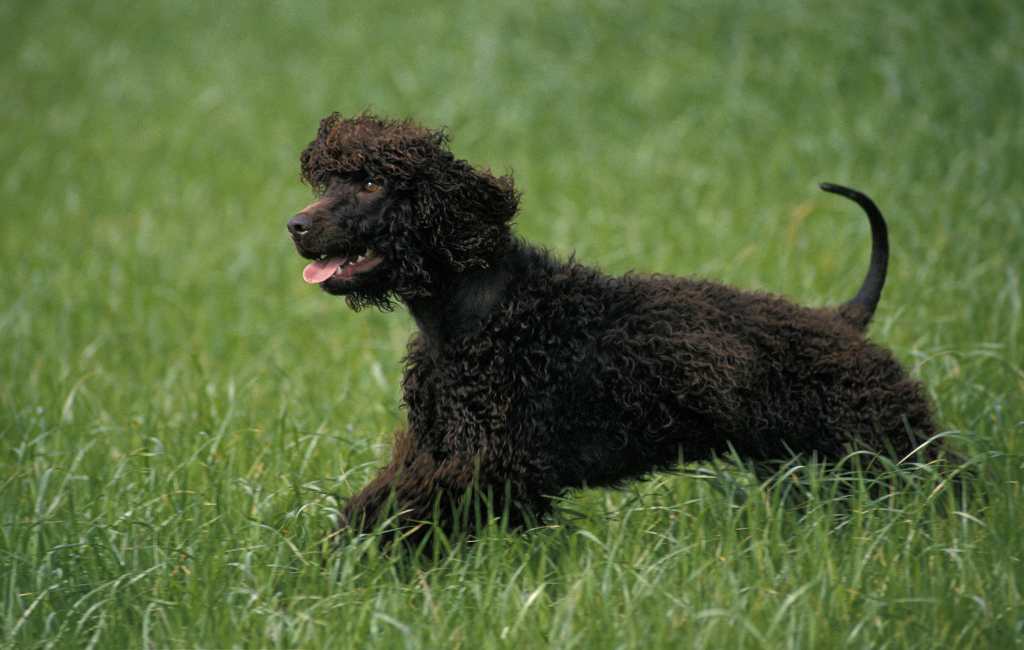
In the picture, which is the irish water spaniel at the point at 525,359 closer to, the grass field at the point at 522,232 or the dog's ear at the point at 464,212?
the dog's ear at the point at 464,212

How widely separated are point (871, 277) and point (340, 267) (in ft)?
6.88

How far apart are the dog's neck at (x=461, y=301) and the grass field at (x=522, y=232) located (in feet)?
2.20

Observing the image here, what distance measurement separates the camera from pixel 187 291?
729cm

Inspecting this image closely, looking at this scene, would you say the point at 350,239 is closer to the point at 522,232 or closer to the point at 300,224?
the point at 300,224

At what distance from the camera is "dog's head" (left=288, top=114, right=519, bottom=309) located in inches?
125

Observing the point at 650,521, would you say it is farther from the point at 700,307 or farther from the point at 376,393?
the point at 376,393

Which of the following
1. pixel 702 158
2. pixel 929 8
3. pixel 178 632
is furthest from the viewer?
pixel 929 8

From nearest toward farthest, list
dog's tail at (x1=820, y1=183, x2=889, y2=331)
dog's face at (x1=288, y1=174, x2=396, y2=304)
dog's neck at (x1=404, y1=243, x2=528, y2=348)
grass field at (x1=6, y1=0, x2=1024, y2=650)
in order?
grass field at (x1=6, y1=0, x2=1024, y2=650)
dog's face at (x1=288, y1=174, x2=396, y2=304)
dog's neck at (x1=404, y1=243, x2=528, y2=348)
dog's tail at (x1=820, y1=183, x2=889, y2=331)

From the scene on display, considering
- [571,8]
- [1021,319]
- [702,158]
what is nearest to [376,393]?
[1021,319]

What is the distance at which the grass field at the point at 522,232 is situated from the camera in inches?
119

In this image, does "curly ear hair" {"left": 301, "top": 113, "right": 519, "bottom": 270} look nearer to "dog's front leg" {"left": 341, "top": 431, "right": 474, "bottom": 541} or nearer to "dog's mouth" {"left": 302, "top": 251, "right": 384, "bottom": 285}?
"dog's mouth" {"left": 302, "top": 251, "right": 384, "bottom": 285}

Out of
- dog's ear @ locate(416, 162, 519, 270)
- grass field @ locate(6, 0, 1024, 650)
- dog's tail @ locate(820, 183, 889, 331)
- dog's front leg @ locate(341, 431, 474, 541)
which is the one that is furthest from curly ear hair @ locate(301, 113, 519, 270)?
dog's tail @ locate(820, 183, 889, 331)

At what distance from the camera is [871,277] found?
3896 mm

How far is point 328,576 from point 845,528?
1.77 meters
